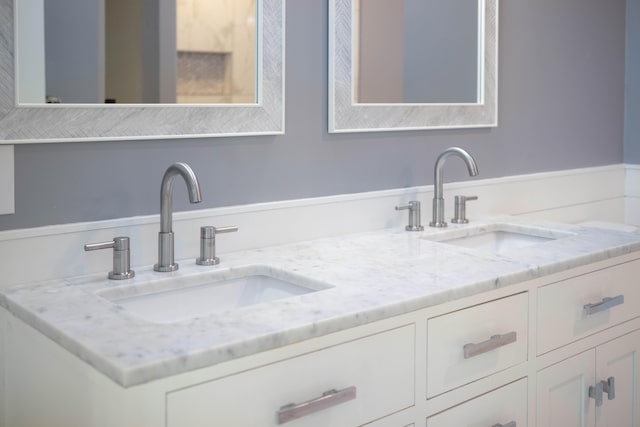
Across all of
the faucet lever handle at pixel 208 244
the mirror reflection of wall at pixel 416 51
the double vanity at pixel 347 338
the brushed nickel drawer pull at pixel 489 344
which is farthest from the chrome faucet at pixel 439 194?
the faucet lever handle at pixel 208 244

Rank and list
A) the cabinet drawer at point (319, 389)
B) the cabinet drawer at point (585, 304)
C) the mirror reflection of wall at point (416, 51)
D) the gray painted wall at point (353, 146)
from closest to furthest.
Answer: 1. the cabinet drawer at point (319, 389)
2. the gray painted wall at point (353, 146)
3. the cabinet drawer at point (585, 304)
4. the mirror reflection of wall at point (416, 51)

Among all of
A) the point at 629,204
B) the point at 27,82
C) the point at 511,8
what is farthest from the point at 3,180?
the point at 629,204

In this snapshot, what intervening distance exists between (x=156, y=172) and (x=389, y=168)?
0.71 m

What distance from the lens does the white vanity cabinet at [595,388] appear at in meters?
1.77

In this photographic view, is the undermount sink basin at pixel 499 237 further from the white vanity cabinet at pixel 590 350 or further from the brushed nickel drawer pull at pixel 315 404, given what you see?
the brushed nickel drawer pull at pixel 315 404

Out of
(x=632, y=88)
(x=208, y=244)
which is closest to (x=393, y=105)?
(x=208, y=244)

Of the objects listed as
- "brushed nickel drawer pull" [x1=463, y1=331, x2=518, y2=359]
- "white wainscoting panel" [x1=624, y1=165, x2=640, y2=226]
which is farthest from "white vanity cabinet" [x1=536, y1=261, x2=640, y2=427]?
"white wainscoting panel" [x1=624, y1=165, x2=640, y2=226]

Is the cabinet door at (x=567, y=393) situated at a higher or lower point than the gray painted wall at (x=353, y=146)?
lower

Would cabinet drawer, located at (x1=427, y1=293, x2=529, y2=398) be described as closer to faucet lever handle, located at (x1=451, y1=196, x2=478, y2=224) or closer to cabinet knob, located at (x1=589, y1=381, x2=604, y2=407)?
cabinet knob, located at (x1=589, y1=381, x2=604, y2=407)

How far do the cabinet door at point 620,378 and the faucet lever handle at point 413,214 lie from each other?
54 cm

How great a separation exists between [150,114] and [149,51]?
0.13 meters

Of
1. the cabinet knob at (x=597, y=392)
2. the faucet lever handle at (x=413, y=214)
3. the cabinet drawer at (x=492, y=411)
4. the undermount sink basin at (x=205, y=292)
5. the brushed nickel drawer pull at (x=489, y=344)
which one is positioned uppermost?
the faucet lever handle at (x=413, y=214)

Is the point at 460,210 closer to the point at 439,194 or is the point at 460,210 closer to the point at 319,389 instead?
the point at 439,194

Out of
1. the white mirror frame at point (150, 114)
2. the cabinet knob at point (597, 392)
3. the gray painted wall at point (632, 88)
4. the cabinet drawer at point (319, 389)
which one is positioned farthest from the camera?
the gray painted wall at point (632, 88)
